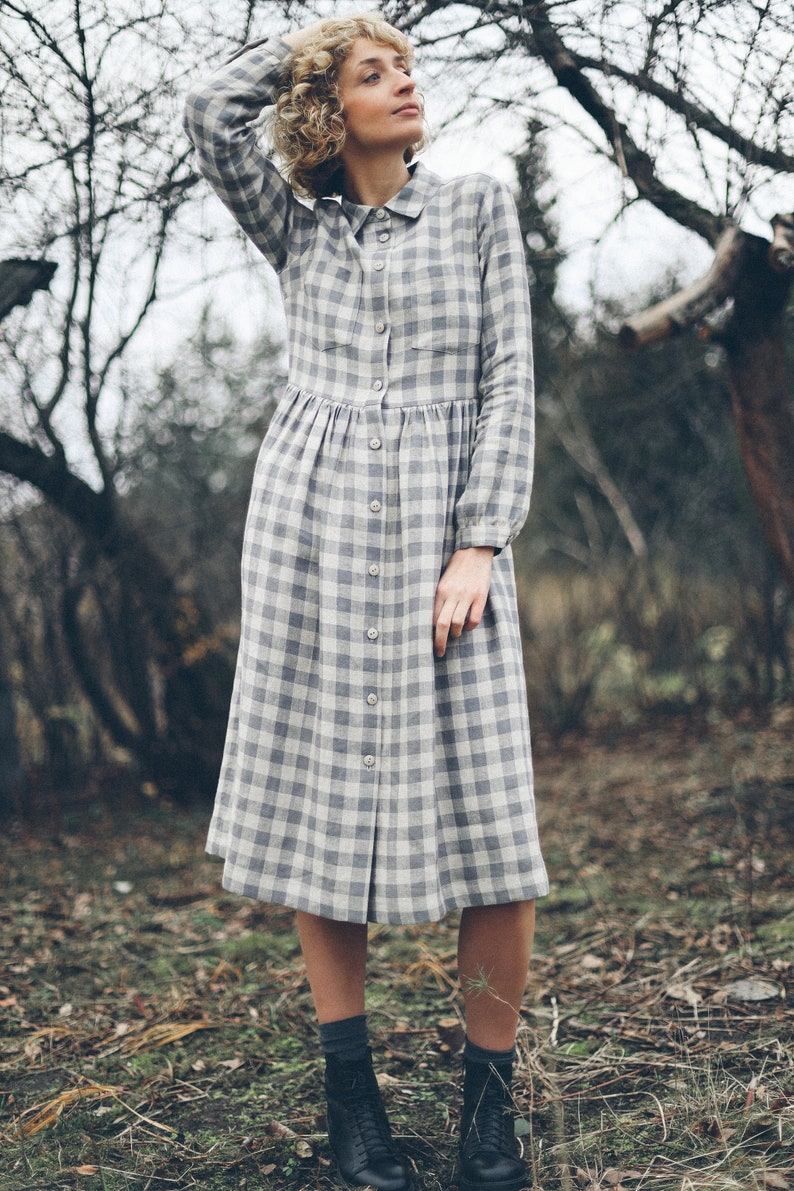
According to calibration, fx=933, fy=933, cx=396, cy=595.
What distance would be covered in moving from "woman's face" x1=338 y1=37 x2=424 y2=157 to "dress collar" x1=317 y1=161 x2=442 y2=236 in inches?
2.6

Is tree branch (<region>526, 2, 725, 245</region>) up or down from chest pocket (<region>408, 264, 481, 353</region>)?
up

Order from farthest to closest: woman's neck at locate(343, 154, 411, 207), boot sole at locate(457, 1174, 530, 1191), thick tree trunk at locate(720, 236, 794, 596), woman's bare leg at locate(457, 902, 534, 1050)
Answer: thick tree trunk at locate(720, 236, 794, 596) → woman's neck at locate(343, 154, 411, 207) → woman's bare leg at locate(457, 902, 534, 1050) → boot sole at locate(457, 1174, 530, 1191)

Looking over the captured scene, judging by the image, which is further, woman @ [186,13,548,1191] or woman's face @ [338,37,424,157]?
woman's face @ [338,37,424,157]

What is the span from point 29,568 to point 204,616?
0.79m

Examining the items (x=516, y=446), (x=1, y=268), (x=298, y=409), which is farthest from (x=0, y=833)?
(x=516, y=446)

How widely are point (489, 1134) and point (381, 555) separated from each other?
104 centimetres

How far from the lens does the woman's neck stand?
1805 mm

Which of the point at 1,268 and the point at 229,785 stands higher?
the point at 1,268

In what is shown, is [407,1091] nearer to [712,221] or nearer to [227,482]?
[712,221]

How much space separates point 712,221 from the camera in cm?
253

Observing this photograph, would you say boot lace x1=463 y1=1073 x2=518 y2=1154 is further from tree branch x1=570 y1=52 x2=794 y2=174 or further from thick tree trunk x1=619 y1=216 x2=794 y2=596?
tree branch x1=570 y1=52 x2=794 y2=174

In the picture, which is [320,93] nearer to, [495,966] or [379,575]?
[379,575]

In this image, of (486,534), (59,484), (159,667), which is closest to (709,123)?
(486,534)

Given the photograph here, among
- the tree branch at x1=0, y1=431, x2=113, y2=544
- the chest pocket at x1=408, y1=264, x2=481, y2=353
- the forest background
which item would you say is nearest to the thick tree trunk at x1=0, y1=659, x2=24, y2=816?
the forest background
